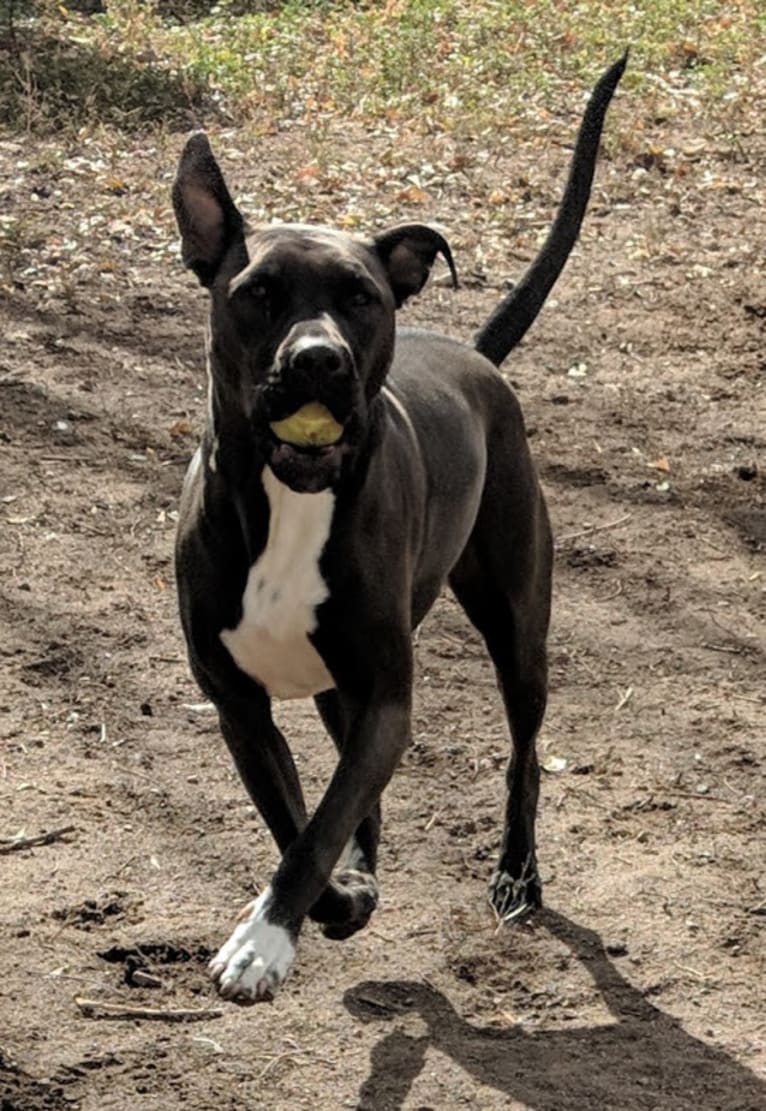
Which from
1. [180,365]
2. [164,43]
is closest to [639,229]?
[180,365]

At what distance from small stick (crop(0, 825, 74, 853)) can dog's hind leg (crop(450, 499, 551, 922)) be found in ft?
4.09

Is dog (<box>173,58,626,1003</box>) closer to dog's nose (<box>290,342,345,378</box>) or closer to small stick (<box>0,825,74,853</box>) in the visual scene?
dog's nose (<box>290,342,345,378</box>)

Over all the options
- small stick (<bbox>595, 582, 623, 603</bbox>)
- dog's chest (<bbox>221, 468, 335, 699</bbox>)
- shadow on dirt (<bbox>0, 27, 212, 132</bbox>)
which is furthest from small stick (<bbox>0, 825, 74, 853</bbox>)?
shadow on dirt (<bbox>0, 27, 212, 132</bbox>)

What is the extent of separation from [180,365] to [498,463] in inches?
145

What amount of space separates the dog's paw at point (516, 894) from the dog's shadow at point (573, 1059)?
39 cm

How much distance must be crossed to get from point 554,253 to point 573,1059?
7.86 feet

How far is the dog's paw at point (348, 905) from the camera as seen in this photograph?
488 cm

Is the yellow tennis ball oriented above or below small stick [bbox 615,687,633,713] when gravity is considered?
above

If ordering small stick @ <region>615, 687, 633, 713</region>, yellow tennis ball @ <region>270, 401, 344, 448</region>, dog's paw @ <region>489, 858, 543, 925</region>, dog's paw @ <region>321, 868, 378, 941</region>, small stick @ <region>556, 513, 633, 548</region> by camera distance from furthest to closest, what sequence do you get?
small stick @ <region>556, 513, 633, 548</region>
small stick @ <region>615, 687, 633, 713</region>
dog's paw @ <region>489, 858, 543, 925</region>
dog's paw @ <region>321, 868, 378, 941</region>
yellow tennis ball @ <region>270, 401, 344, 448</region>

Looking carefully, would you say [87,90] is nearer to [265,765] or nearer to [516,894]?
[516,894]

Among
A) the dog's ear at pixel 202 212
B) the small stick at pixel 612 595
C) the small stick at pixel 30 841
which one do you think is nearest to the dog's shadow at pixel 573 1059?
the small stick at pixel 30 841

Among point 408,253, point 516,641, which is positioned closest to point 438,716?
point 516,641

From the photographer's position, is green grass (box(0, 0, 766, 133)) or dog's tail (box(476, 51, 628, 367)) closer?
dog's tail (box(476, 51, 628, 367))

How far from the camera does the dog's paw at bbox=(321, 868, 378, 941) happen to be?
16.0 feet
